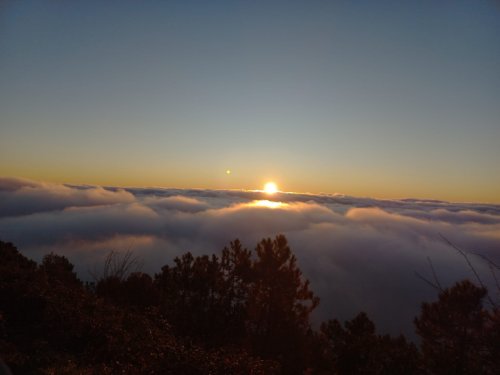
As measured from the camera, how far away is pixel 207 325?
26.0 meters

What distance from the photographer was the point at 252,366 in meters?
13.0

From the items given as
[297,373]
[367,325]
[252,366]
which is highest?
[252,366]

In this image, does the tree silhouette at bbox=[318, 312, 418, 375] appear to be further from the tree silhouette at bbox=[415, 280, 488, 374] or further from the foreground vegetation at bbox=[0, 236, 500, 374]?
the tree silhouette at bbox=[415, 280, 488, 374]

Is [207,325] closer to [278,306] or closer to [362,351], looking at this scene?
[278,306]

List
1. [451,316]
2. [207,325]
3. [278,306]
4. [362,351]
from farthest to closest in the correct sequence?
[451,316], [278,306], [207,325], [362,351]

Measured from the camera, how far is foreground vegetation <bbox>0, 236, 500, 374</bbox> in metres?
12.4

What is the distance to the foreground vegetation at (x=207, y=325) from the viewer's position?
40.8 ft

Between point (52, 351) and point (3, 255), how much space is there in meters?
21.1

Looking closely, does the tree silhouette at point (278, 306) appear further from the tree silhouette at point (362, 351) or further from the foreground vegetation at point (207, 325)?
the tree silhouette at point (362, 351)

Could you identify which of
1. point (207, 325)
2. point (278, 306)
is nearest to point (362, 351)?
point (278, 306)

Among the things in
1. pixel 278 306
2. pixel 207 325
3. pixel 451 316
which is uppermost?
pixel 278 306

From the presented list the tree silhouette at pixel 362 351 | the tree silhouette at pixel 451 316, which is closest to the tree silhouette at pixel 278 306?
the tree silhouette at pixel 362 351

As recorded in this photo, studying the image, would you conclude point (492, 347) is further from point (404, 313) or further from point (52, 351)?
point (404, 313)

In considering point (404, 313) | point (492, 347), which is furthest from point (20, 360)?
point (404, 313)
